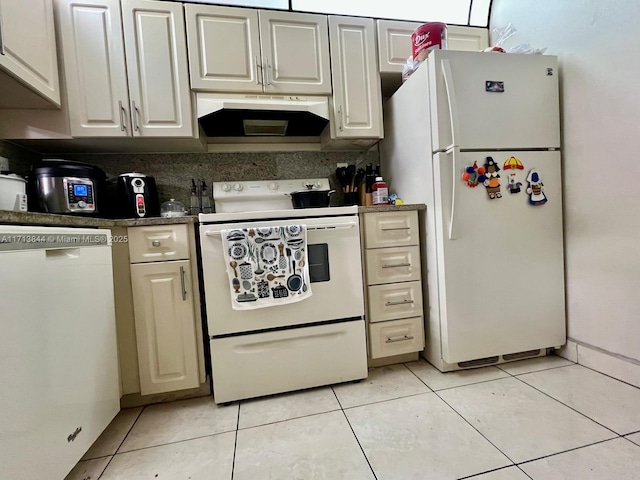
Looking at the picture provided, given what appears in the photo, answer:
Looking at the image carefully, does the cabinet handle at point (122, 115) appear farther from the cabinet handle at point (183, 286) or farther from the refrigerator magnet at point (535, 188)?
the refrigerator magnet at point (535, 188)

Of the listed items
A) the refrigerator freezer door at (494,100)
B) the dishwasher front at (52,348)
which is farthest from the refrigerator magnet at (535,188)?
the dishwasher front at (52,348)

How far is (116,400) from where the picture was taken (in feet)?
3.91

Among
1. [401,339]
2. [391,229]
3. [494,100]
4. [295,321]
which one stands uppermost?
[494,100]

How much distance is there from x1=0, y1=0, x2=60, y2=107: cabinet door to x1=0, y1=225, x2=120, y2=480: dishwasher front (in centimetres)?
79

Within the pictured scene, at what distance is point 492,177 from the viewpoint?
57.0 inches

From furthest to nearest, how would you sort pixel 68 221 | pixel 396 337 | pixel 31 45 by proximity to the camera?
pixel 396 337
pixel 31 45
pixel 68 221

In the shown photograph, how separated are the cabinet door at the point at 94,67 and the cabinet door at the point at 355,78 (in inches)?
45.7

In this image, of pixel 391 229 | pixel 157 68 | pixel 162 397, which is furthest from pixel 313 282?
pixel 157 68

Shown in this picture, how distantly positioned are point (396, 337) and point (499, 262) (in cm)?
67

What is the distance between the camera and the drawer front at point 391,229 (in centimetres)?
153

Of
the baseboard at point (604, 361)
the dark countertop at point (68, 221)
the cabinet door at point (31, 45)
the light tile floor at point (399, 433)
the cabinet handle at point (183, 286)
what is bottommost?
the light tile floor at point (399, 433)

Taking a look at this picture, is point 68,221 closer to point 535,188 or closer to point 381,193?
point 381,193

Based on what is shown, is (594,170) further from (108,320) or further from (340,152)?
(108,320)

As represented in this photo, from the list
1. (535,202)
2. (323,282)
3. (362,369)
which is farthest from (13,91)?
(535,202)
